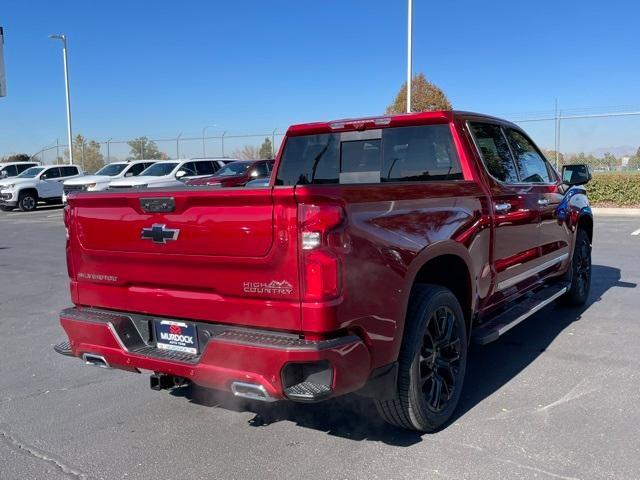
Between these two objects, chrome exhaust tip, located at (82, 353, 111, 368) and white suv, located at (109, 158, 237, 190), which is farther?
white suv, located at (109, 158, 237, 190)

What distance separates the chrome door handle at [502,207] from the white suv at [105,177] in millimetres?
18554

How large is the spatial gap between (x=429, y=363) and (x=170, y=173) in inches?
738

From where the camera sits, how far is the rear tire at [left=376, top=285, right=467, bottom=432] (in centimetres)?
335

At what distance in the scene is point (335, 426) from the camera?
148 inches

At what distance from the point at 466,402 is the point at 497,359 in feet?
3.38

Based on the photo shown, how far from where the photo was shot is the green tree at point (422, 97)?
2677 centimetres

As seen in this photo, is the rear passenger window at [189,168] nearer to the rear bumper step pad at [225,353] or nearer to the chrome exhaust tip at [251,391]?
the rear bumper step pad at [225,353]

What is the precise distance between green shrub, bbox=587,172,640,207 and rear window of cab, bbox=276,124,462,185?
1674 cm

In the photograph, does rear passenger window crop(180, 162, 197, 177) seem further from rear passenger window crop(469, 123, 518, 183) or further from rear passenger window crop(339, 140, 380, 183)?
rear passenger window crop(469, 123, 518, 183)

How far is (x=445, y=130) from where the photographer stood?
4.39m

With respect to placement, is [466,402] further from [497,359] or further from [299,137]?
[299,137]

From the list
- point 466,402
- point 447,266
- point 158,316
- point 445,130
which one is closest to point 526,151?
point 445,130

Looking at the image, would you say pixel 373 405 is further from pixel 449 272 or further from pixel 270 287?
pixel 270 287

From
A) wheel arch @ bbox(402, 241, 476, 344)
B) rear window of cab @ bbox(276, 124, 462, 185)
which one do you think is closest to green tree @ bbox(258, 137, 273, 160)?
rear window of cab @ bbox(276, 124, 462, 185)
